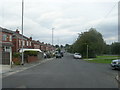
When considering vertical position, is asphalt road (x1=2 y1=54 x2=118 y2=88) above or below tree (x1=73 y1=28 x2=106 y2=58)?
below

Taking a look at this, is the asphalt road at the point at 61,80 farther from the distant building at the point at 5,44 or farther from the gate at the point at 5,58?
the distant building at the point at 5,44

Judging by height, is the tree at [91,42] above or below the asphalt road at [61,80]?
above

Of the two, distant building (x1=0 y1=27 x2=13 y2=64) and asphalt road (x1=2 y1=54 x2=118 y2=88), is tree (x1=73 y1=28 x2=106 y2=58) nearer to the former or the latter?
distant building (x1=0 y1=27 x2=13 y2=64)

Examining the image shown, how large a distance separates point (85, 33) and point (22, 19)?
32.5 meters

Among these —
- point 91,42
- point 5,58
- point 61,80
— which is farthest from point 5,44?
point 91,42

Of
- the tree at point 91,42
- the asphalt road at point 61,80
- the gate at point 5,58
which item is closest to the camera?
the asphalt road at point 61,80

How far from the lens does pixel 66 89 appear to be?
7.67 meters

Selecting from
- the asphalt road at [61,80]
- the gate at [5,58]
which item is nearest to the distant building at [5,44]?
the gate at [5,58]

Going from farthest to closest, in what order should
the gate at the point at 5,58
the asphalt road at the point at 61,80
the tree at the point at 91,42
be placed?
1. the tree at the point at 91,42
2. the gate at the point at 5,58
3. the asphalt road at the point at 61,80

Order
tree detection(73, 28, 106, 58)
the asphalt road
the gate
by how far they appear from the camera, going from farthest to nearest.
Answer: tree detection(73, 28, 106, 58)
the gate
the asphalt road

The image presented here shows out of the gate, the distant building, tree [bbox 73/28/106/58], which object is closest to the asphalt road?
the gate

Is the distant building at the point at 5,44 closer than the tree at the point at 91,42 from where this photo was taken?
Yes

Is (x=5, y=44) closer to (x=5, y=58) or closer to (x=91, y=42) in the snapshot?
(x=5, y=58)

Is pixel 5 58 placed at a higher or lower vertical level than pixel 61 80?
higher
